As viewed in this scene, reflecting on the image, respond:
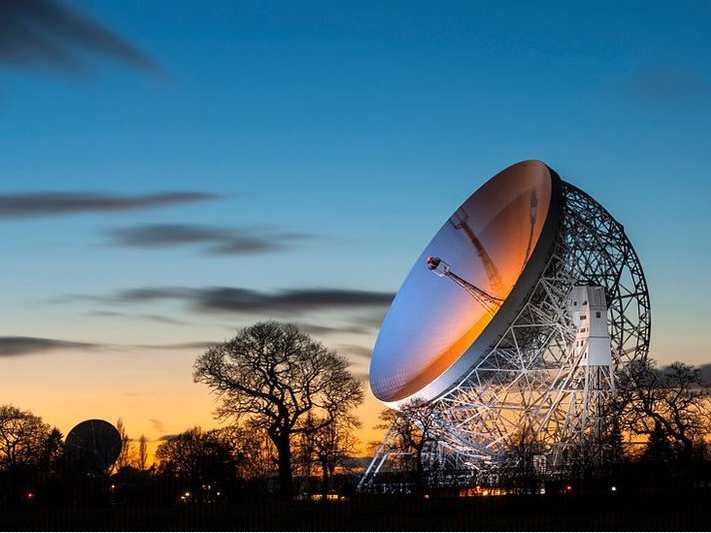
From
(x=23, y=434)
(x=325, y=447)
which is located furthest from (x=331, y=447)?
(x=23, y=434)

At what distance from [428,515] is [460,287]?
18241 millimetres

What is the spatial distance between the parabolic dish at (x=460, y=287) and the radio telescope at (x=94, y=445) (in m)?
32.6

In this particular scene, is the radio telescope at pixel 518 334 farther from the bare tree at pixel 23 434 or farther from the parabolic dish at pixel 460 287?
the bare tree at pixel 23 434

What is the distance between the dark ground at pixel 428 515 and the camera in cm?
3884

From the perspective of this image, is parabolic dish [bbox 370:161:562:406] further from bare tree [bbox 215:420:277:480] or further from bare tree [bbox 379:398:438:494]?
bare tree [bbox 215:420:277:480]

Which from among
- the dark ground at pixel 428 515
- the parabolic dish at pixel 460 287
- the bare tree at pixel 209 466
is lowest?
the dark ground at pixel 428 515

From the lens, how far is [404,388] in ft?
190

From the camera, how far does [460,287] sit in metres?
59.3

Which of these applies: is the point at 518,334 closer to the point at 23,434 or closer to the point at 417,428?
the point at 417,428

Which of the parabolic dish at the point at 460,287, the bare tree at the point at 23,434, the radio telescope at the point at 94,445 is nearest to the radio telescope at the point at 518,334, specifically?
the parabolic dish at the point at 460,287

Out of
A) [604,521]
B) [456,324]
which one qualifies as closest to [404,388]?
[456,324]

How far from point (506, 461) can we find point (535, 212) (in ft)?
41.9

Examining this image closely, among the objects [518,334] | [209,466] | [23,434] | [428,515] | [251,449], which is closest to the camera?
[428,515]

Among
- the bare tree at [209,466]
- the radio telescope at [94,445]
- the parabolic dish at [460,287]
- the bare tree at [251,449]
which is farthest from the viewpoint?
the radio telescope at [94,445]
